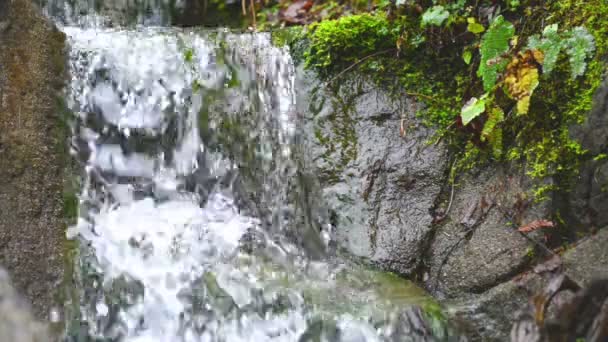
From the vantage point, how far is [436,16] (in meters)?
2.87

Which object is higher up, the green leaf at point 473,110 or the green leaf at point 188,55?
the green leaf at point 188,55

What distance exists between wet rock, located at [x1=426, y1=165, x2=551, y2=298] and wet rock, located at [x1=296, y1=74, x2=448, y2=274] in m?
0.12

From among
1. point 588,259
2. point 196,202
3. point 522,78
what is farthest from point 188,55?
point 588,259

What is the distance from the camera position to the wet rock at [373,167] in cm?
286

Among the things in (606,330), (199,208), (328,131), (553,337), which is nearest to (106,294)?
(199,208)

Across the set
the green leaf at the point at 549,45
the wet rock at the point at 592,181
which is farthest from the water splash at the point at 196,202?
the green leaf at the point at 549,45

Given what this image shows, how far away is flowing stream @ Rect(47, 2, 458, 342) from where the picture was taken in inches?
103

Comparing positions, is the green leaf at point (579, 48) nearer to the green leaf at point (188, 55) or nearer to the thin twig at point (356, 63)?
the thin twig at point (356, 63)

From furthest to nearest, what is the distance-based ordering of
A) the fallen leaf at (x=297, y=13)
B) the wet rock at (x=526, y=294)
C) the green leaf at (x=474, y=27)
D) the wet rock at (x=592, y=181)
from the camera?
the fallen leaf at (x=297, y=13), the green leaf at (x=474, y=27), the wet rock at (x=592, y=181), the wet rock at (x=526, y=294)

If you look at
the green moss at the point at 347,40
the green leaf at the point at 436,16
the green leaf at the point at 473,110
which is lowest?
the green leaf at the point at 473,110

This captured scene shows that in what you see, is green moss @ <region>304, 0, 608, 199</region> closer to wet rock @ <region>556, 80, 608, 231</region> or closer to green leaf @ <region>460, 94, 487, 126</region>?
wet rock @ <region>556, 80, 608, 231</region>

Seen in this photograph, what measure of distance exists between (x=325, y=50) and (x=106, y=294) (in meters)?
1.85

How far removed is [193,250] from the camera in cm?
296

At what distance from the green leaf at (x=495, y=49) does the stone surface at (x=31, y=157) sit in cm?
214
